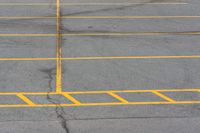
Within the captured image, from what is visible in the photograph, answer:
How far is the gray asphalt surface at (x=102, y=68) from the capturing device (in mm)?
11414

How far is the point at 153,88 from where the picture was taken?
45.1ft

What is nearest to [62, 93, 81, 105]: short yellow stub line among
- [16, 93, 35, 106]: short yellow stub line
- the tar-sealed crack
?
the tar-sealed crack

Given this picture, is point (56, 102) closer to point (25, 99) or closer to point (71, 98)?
point (71, 98)

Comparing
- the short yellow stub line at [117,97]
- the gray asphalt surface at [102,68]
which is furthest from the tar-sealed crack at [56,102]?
the short yellow stub line at [117,97]

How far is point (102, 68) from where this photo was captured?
15266 millimetres

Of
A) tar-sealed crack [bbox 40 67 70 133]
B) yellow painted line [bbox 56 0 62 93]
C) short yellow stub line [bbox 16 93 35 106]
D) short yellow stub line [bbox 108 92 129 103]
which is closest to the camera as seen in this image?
tar-sealed crack [bbox 40 67 70 133]

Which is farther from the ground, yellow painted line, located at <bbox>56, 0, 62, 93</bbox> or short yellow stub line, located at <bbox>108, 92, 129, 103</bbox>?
yellow painted line, located at <bbox>56, 0, 62, 93</bbox>

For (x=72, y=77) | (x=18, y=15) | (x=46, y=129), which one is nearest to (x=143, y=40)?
(x=72, y=77)

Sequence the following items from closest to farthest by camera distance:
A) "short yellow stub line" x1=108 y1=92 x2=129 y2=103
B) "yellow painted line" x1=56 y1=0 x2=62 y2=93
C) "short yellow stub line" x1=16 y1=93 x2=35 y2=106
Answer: "short yellow stub line" x1=16 y1=93 x2=35 y2=106, "short yellow stub line" x1=108 y1=92 x2=129 y2=103, "yellow painted line" x1=56 y1=0 x2=62 y2=93

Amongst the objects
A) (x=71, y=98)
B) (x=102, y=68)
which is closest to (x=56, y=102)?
(x=71, y=98)

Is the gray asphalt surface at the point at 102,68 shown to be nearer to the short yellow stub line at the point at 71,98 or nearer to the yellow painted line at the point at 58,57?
the yellow painted line at the point at 58,57

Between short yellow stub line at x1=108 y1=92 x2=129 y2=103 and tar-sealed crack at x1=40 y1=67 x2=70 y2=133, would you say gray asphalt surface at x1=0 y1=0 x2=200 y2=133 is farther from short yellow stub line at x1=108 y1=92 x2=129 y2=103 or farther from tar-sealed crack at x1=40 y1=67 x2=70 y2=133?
short yellow stub line at x1=108 y1=92 x2=129 y2=103

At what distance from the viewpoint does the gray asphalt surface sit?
11.4m

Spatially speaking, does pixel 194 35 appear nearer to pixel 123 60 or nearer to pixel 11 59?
pixel 123 60
